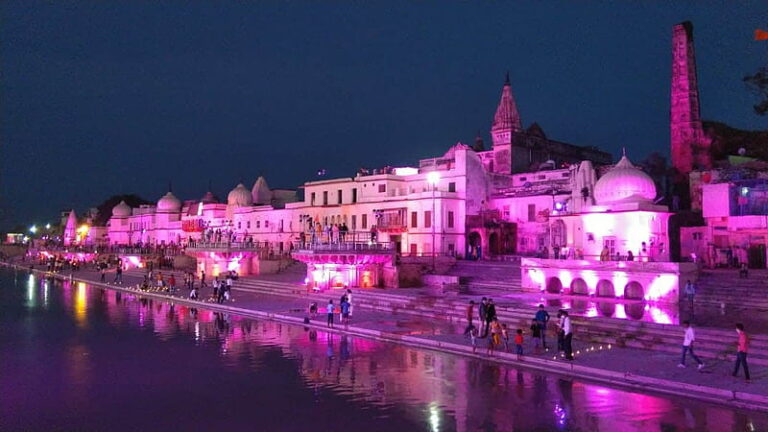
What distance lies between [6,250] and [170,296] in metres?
119

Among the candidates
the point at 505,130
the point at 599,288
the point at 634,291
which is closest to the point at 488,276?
the point at 599,288

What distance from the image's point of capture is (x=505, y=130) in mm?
60031

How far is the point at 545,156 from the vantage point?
62.9 meters

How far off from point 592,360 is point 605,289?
12.9 meters

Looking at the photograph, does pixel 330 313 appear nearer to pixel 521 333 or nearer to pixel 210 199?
pixel 521 333

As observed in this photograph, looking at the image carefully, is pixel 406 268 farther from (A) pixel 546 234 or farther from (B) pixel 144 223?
(B) pixel 144 223

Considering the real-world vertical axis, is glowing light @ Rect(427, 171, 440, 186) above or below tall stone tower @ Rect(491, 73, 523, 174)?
below

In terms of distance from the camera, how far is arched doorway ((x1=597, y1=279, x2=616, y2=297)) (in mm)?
28497

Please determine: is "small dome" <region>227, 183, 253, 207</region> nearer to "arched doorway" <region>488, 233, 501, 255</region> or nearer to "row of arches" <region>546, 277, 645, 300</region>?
"arched doorway" <region>488, 233, 501, 255</region>

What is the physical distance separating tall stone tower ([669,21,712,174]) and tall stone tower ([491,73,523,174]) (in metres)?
14.1

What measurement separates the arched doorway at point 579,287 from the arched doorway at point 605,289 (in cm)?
79

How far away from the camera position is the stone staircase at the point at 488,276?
32.6 metres

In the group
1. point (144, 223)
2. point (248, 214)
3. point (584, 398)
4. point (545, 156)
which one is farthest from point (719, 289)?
point (144, 223)

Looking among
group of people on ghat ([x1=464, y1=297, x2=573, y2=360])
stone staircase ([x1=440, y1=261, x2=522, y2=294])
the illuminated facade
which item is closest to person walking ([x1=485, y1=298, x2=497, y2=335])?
group of people on ghat ([x1=464, y1=297, x2=573, y2=360])
